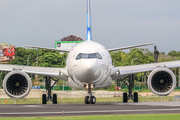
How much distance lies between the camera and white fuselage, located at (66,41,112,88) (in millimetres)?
26641

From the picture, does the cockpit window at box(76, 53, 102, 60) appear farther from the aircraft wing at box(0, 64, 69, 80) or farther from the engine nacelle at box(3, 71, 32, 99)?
the engine nacelle at box(3, 71, 32, 99)

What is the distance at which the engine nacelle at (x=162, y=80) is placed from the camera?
28.0 m

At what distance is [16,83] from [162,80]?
1001cm

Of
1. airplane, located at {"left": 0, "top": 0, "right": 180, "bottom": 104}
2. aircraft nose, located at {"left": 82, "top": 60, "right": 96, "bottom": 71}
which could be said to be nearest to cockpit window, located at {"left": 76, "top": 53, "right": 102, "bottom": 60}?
airplane, located at {"left": 0, "top": 0, "right": 180, "bottom": 104}

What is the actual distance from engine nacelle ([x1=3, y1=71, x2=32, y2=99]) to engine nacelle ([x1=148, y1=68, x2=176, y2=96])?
8324mm

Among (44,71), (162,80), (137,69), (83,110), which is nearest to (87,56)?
(44,71)

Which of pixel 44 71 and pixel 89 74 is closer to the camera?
pixel 89 74

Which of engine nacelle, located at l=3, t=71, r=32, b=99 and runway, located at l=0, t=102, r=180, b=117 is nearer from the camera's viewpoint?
runway, located at l=0, t=102, r=180, b=117

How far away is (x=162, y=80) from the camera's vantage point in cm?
2839

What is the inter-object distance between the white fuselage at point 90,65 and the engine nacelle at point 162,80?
311 cm

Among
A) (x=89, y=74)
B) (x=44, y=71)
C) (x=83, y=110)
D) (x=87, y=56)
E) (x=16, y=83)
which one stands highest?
(x=87, y=56)

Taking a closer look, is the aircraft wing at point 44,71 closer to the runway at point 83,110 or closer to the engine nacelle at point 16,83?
the engine nacelle at point 16,83

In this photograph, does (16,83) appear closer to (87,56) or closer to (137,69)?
(87,56)

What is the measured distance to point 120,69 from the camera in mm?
31062
